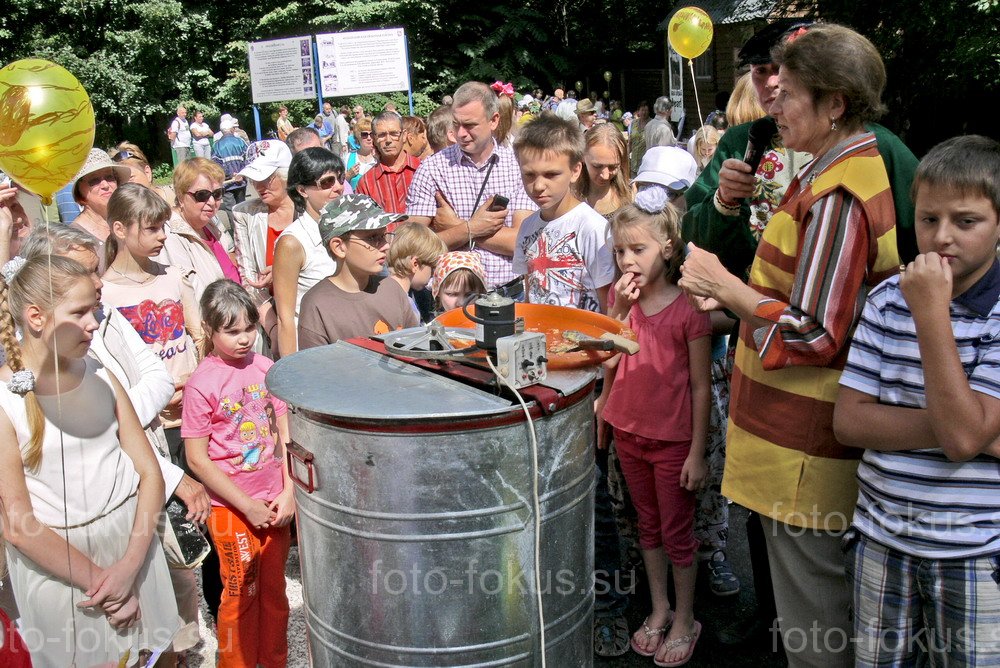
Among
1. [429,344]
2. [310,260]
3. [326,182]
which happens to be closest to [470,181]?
[326,182]

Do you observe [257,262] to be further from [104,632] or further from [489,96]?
[104,632]

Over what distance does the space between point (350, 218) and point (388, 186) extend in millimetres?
2981

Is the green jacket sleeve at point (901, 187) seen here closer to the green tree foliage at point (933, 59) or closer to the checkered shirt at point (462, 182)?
the checkered shirt at point (462, 182)

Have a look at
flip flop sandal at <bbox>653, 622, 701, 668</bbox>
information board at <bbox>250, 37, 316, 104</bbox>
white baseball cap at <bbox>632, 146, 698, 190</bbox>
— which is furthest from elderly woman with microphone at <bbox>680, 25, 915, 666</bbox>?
information board at <bbox>250, 37, 316, 104</bbox>

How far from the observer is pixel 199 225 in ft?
17.0

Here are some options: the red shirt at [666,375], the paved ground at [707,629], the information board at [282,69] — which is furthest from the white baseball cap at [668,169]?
the information board at [282,69]

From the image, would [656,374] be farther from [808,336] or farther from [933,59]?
[933,59]

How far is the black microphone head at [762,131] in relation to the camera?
2850mm

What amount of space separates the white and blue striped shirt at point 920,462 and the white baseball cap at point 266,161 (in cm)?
390

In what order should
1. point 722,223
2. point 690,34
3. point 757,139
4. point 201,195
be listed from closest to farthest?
point 757,139 < point 722,223 < point 201,195 < point 690,34

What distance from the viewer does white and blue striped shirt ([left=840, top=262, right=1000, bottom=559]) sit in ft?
6.65

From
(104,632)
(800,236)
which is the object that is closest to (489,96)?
(800,236)

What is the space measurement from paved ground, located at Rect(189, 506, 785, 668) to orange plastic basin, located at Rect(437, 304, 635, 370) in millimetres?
1524

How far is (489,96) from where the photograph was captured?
4855 mm
